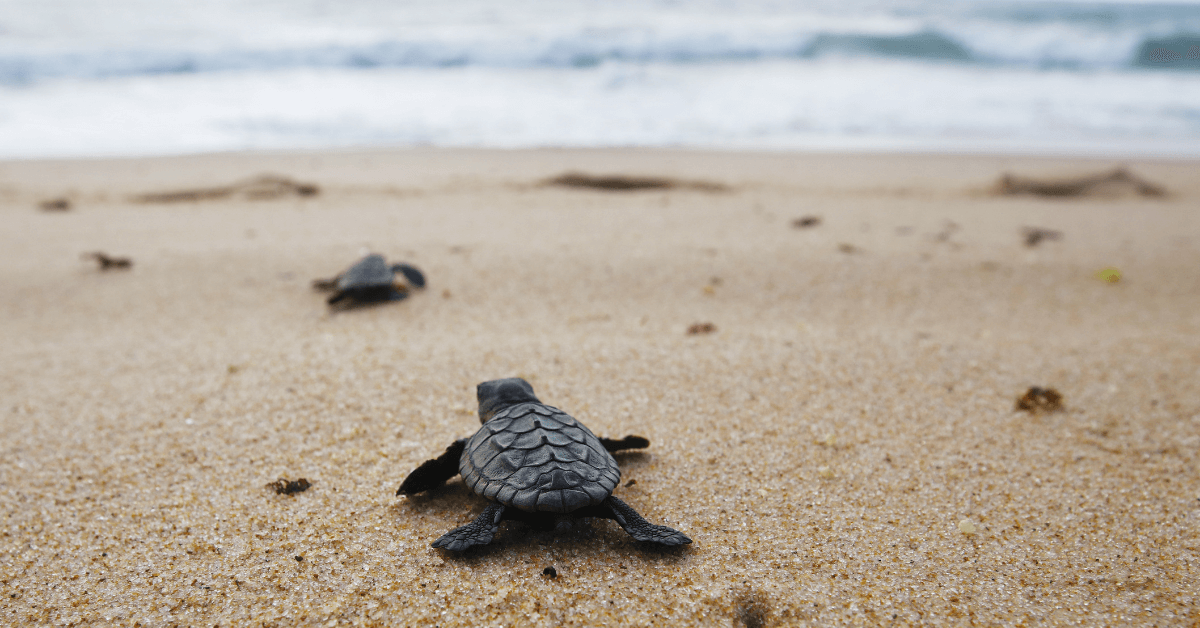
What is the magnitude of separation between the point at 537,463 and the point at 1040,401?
6.51 ft

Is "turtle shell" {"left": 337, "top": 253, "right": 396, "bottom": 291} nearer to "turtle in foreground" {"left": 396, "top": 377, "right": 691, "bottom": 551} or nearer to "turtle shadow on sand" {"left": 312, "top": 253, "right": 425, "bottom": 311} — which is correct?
"turtle shadow on sand" {"left": 312, "top": 253, "right": 425, "bottom": 311}

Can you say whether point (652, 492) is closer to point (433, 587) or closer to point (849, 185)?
point (433, 587)

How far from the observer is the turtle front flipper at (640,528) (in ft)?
5.52

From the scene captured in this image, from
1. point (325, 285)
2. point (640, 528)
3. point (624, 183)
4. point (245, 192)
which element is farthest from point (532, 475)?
point (245, 192)

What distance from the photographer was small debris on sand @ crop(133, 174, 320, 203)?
17.9 ft

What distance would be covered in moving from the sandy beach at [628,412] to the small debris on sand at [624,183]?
89 cm

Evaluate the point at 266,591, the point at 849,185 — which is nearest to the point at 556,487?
the point at 266,591

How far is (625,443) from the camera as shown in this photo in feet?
6.82

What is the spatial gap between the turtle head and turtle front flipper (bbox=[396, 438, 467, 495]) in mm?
187

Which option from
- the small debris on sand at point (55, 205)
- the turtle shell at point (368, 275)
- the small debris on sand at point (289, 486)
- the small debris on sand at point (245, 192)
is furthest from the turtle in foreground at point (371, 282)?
the small debris on sand at point (55, 205)

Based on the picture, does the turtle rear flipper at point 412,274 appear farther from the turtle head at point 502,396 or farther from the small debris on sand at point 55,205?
the small debris on sand at point 55,205

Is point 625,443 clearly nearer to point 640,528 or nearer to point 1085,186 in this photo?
point 640,528

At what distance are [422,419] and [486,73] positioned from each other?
11.9m

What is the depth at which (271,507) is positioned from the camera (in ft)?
6.25
